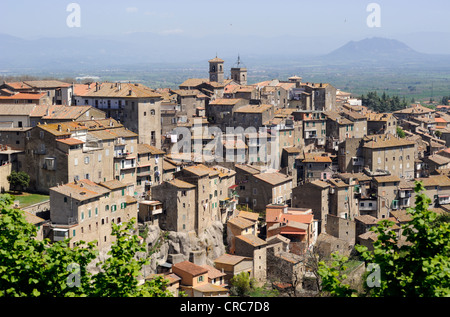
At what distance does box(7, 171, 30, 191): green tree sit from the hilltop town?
479 millimetres

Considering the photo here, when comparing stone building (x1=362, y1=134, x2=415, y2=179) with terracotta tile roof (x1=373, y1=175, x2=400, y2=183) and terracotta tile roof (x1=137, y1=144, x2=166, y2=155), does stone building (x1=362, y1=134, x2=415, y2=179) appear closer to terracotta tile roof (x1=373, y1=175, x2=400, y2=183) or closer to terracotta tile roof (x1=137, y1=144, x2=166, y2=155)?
terracotta tile roof (x1=373, y1=175, x2=400, y2=183)

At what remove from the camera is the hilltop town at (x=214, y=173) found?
42.0 meters

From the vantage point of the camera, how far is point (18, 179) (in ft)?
143

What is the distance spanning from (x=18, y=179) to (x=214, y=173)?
13.4 meters

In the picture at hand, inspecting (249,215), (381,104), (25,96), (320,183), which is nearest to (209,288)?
(249,215)

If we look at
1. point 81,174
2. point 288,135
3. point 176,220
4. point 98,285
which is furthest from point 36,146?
point 98,285

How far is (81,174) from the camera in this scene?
1674 inches

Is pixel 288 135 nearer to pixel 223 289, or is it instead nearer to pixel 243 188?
pixel 243 188

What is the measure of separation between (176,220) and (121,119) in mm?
14131

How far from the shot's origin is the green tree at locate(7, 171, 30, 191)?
1715 inches

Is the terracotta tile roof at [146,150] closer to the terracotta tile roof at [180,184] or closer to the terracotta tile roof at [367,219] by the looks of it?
the terracotta tile roof at [180,184]

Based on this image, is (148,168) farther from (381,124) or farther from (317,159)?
(381,124)

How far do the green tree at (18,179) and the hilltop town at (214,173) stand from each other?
1.57 feet

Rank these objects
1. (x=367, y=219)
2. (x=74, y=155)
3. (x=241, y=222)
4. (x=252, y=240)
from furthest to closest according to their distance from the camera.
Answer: (x=367, y=219), (x=241, y=222), (x=252, y=240), (x=74, y=155)
